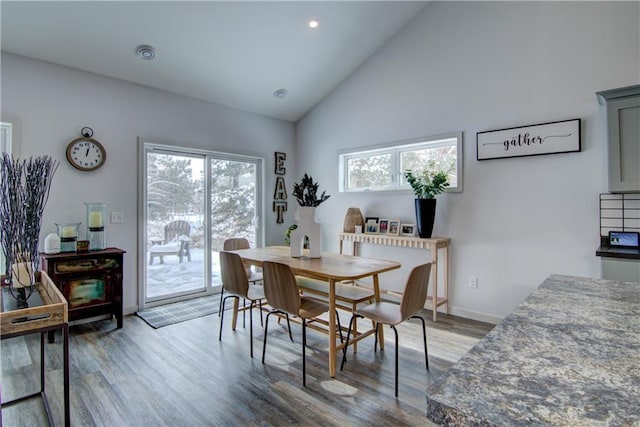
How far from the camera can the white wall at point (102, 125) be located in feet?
10.5

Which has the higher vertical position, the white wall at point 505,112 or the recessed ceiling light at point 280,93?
the recessed ceiling light at point 280,93

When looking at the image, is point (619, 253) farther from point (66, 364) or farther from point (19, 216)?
point (19, 216)

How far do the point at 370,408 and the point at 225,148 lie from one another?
146 inches

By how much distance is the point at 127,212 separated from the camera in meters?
3.81

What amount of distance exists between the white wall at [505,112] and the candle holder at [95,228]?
3.08 meters

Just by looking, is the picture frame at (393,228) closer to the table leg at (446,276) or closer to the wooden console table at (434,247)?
the wooden console table at (434,247)

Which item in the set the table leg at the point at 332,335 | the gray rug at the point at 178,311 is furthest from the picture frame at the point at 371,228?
the gray rug at the point at 178,311

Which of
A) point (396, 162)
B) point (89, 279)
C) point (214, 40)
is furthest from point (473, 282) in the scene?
point (89, 279)

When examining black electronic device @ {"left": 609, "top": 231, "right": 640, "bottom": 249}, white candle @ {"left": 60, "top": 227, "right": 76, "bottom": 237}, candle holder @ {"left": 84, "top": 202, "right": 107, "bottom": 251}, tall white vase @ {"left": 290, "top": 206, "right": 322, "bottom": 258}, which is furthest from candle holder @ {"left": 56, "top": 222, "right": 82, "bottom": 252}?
black electronic device @ {"left": 609, "top": 231, "right": 640, "bottom": 249}

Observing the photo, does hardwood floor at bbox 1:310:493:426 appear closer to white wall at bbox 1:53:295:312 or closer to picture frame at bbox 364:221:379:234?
white wall at bbox 1:53:295:312

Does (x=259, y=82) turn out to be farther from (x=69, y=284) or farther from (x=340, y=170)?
(x=69, y=284)

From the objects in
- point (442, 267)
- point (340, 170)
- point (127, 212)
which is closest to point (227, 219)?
point (127, 212)

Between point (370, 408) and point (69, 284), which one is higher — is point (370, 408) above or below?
below

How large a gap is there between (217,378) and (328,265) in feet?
3.78
